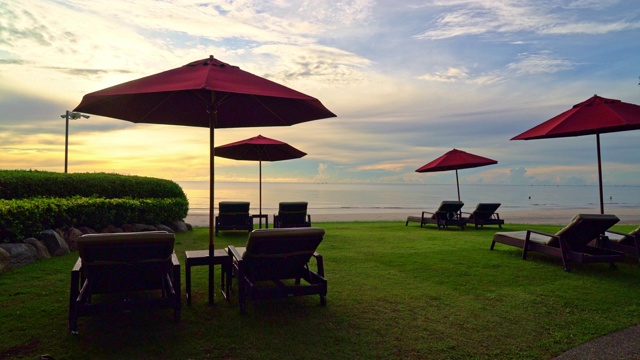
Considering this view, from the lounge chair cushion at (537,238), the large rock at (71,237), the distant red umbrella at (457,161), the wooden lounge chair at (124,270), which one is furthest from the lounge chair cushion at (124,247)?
the distant red umbrella at (457,161)

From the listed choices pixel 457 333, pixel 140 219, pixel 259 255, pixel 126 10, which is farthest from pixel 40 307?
pixel 140 219

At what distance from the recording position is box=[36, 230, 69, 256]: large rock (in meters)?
7.92

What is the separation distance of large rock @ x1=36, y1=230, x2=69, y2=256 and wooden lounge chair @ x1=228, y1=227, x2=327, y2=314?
514 cm

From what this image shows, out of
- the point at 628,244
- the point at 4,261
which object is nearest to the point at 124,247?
the point at 4,261

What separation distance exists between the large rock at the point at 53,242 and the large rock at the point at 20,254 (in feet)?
1.90

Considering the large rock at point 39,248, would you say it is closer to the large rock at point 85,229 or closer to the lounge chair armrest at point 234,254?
the large rock at point 85,229

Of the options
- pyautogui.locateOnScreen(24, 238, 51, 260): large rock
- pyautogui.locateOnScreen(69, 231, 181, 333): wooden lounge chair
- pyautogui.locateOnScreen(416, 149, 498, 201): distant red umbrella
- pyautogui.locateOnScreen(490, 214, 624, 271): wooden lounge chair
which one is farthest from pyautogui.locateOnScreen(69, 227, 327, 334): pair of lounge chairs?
pyautogui.locateOnScreen(416, 149, 498, 201): distant red umbrella

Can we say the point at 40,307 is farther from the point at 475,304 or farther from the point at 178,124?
the point at 475,304

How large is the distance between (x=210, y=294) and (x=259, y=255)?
0.83 meters

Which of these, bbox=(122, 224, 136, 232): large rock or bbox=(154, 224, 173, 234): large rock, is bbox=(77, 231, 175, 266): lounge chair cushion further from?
bbox=(154, 224, 173, 234): large rock

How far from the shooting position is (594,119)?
21.9 feet

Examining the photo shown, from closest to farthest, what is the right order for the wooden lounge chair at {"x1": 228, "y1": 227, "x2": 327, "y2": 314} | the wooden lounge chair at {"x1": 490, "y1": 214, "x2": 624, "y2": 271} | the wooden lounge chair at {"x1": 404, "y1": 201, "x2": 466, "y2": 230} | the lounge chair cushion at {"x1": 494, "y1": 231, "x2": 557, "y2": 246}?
the wooden lounge chair at {"x1": 228, "y1": 227, "x2": 327, "y2": 314}, the wooden lounge chair at {"x1": 490, "y1": 214, "x2": 624, "y2": 271}, the lounge chair cushion at {"x1": 494, "y1": 231, "x2": 557, "y2": 246}, the wooden lounge chair at {"x1": 404, "y1": 201, "x2": 466, "y2": 230}

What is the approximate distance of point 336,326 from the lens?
4.12m

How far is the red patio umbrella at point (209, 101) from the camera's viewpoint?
12.9 ft
